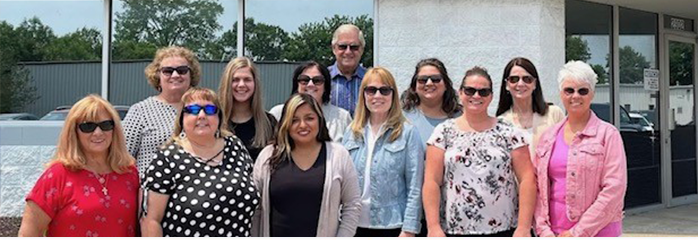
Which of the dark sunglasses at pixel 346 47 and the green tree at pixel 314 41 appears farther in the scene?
the green tree at pixel 314 41

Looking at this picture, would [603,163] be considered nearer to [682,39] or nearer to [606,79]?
[606,79]

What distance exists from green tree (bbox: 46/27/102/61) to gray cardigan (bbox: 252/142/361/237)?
460 centimetres

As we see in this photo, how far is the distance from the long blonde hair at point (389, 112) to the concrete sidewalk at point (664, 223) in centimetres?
425

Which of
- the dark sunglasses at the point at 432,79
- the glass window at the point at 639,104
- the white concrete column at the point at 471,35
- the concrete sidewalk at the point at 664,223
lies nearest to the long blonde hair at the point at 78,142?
the dark sunglasses at the point at 432,79

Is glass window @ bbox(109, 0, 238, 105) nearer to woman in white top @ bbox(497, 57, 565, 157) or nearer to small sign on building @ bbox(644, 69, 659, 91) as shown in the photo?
woman in white top @ bbox(497, 57, 565, 157)

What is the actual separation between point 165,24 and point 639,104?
6.01 meters

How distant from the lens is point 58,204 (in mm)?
2840

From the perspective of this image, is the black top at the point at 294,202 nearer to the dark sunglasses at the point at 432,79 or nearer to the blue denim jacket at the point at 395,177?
the blue denim jacket at the point at 395,177

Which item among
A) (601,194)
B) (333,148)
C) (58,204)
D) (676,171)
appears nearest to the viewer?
(58,204)

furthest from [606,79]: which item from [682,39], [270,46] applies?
[270,46]

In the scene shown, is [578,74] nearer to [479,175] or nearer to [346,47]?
[479,175]

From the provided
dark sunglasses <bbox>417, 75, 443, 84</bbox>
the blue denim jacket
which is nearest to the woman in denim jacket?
the blue denim jacket

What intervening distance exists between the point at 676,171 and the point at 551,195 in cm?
716

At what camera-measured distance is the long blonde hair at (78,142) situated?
9.59 ft
